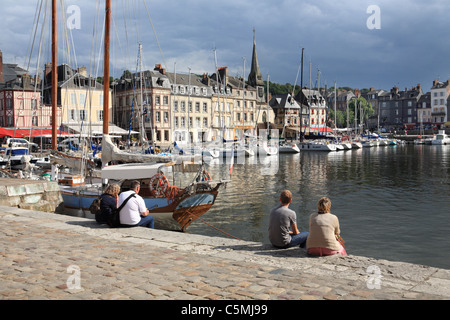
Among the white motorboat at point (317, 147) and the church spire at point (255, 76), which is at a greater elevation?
the church spire at point (255, 76)

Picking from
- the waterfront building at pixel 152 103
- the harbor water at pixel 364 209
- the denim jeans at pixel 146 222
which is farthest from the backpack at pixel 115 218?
the waterfront building at pixel 152 103

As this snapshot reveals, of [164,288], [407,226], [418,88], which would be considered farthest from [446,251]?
[418,88]

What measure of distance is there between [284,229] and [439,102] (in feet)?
498

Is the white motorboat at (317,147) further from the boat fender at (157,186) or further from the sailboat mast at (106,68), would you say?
the boat fender at (157,186)

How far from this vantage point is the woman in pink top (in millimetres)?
7930

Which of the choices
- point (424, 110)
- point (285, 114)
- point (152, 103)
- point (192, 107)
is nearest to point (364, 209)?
point (152, 103)

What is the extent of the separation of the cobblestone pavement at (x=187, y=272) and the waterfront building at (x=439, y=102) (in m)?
150

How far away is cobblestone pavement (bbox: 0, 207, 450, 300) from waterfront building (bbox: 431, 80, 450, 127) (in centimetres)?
15039

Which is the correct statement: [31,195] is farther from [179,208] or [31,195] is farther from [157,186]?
[179,208]

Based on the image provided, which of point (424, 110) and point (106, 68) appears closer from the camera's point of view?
point (106, 68)

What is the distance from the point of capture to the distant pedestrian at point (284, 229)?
8.68 meters

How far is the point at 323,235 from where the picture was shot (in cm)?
794

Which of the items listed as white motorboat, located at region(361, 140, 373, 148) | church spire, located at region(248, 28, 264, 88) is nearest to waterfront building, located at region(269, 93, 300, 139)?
church spire, located at region(248, 28, 264, 88)
